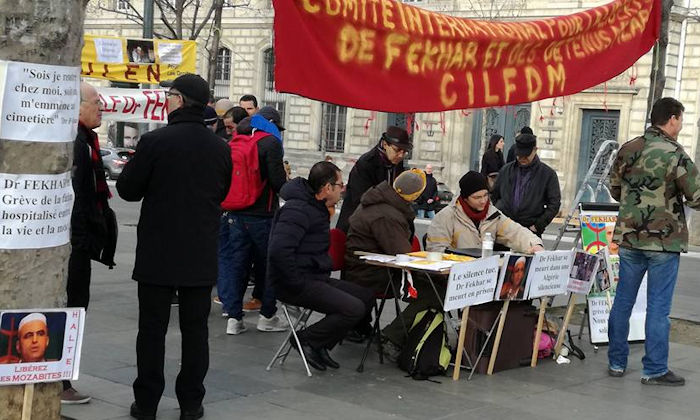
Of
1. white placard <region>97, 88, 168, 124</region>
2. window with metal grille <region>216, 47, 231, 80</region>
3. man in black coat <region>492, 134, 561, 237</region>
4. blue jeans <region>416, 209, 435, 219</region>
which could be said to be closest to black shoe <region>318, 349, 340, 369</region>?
man in black coat <region>492, 134, 561, 237</region>

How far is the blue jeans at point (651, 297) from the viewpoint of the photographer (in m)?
7.41

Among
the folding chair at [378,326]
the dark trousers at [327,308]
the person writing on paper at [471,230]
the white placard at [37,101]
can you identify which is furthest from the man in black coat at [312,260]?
the white placard at [37,101]

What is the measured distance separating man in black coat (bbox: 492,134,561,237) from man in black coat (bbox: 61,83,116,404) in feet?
14.8

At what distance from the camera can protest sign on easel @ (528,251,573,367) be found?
7688 mm

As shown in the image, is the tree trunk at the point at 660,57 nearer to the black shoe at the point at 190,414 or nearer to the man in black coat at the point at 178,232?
the man in black coat at the point at 178,232

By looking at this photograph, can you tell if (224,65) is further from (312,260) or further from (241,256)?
(312,260)

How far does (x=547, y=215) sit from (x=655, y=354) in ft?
8.03

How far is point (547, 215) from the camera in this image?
382 inches

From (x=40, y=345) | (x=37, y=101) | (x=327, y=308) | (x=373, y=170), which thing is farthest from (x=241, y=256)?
(x=37, y=101)

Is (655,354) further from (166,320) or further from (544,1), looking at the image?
(544,1)

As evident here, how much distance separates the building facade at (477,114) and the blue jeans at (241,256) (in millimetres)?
18996

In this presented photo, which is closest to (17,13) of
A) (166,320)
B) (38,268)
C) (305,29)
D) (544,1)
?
(38,268)

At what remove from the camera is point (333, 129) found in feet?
129

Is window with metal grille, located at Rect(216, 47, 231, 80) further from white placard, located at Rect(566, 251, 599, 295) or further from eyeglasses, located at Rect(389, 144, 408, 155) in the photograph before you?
white placard, located at Rect(566, 251, 599, 295)
